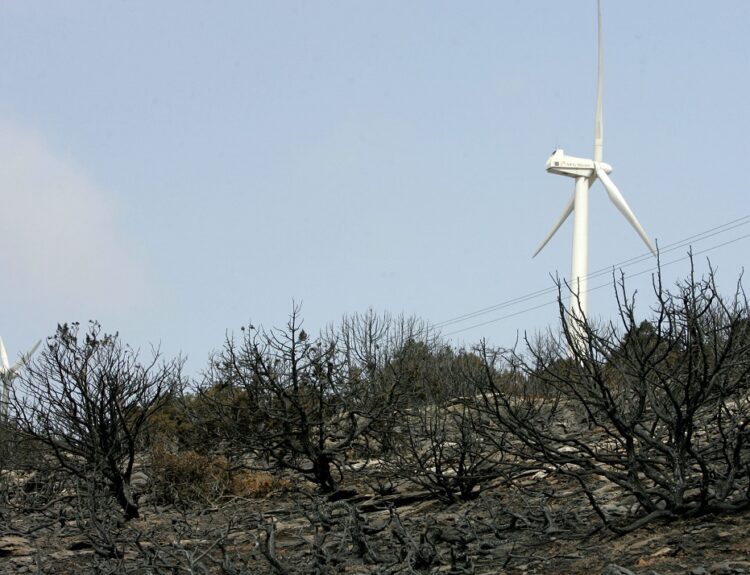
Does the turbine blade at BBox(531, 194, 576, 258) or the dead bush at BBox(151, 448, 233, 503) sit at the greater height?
the turbine blade at BBox(531, 194, 576, 258)

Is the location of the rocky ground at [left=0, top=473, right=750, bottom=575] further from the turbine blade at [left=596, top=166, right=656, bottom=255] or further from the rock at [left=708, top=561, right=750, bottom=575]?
the turbine blade at [left=596, top=166, right=656, bottom=255]

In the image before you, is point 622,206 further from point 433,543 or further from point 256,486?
point 433,543

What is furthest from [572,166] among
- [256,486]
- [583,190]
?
[256,486]

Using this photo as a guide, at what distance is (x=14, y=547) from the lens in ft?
42.7

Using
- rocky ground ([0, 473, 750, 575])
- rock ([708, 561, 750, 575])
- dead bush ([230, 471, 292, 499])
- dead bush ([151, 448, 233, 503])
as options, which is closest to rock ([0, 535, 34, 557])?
rocky ground ([0, 473, 750, 575])

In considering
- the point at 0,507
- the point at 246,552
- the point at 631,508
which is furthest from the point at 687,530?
the point at 0,507

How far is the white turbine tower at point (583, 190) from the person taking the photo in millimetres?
33312

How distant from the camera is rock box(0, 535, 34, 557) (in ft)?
42.1

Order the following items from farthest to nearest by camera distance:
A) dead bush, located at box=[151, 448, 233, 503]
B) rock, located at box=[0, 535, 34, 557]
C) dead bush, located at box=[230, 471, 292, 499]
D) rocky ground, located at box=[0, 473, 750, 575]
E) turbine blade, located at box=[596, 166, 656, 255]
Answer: turbine blade, located at box=[596, 166, 656, 255] → dead bush, located at box=[151, 448, 233, 503] → dead bush, located at box=[230, 471, 292, 499] → rock, located at box=[0, 535, 34, 557] → rocky ground, located at box=[0, 473, 750, 575]

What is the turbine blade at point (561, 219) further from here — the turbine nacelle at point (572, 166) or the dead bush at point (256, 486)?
the dead bush at point (256, 486)

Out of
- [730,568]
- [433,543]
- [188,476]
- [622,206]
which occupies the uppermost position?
[622,206]

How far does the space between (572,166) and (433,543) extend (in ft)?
93.9

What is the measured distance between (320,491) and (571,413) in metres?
8.80

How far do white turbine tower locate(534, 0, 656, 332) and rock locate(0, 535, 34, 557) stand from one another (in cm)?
2220
